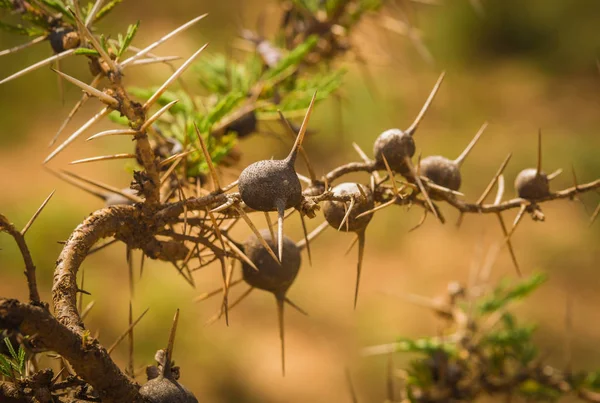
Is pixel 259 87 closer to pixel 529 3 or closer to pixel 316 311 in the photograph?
pixel 316 311

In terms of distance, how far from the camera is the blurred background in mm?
1926

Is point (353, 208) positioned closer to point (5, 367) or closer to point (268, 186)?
point (268, 186)

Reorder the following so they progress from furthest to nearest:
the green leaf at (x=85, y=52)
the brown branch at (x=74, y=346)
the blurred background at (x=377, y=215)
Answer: the blurred background at (x=377, y=215) → the green leaf at (x=85, y=52) → the brown branch at (x=74, y=346)

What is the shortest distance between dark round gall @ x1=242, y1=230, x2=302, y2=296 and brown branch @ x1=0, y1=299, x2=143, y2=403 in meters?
0.14

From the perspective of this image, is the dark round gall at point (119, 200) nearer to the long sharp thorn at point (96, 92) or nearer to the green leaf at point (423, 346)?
the long sharp thorn at point (96, 92)

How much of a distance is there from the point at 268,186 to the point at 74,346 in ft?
0.44

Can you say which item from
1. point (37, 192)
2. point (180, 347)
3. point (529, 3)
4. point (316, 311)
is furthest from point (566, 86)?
point (37, 192)

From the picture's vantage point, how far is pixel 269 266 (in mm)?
458

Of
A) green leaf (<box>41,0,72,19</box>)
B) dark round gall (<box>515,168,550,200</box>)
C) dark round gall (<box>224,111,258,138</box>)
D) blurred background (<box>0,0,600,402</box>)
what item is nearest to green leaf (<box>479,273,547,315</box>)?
dark round gall (<box>515,168,550,200</box>)

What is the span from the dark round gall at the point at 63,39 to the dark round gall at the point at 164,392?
26 centimetres

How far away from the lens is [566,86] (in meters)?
2.83

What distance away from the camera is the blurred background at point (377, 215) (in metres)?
1.93

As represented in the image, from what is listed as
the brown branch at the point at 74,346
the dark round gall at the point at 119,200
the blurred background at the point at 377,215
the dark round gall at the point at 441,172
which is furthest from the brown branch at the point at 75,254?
the blurred background at the point at 377,215

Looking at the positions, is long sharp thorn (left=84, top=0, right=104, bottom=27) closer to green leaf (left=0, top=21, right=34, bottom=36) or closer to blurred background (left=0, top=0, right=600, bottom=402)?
green leaf (left=0, top=21, right=34, bottom=36)
